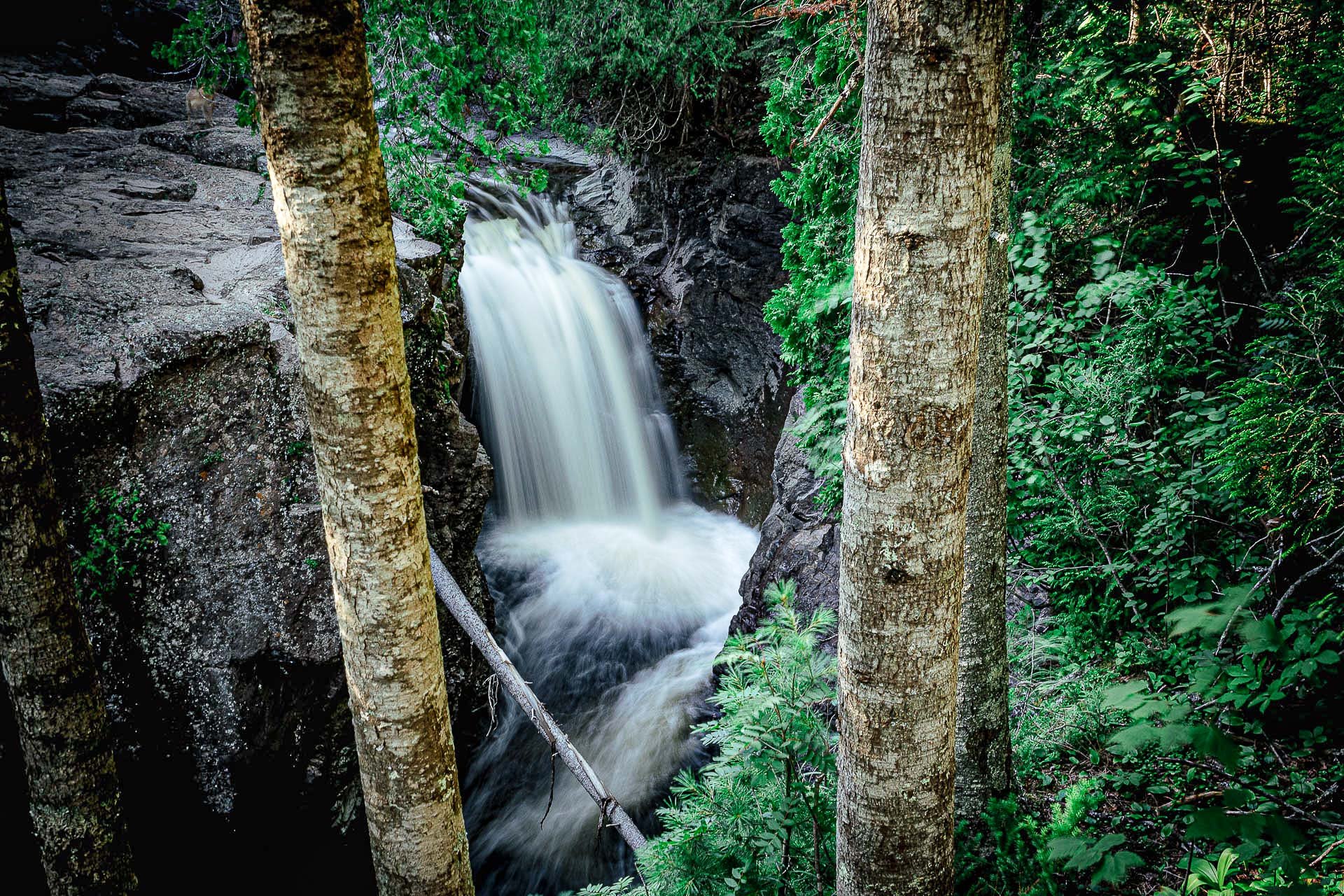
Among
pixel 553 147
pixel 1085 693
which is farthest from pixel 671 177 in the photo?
pixel 1085 693

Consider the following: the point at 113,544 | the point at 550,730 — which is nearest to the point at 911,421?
the point at 550,730

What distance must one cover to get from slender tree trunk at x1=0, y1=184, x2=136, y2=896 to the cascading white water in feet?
10.3

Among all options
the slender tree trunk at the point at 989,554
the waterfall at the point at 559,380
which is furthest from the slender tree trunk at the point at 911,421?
the waterfall at the point at 559,380

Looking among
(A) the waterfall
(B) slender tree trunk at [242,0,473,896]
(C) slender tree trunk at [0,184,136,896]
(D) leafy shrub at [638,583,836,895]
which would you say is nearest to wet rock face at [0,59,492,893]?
(C) slender tree trunk at [0,184,136,896]

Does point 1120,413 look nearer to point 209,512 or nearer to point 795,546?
point 795,546

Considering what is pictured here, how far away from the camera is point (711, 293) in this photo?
11.5 meters

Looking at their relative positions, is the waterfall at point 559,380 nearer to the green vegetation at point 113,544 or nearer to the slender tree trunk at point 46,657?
the green vegetation at point 113,544

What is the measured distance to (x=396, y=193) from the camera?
589cm

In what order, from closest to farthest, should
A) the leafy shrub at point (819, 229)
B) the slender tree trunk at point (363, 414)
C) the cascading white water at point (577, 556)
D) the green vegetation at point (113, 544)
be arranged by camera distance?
the slender tree trunk at point (363, 414) < the green vegetation at point (113, 544) < the leafy shrub at point (819, 229) < the cascading white water at point (577, 556)

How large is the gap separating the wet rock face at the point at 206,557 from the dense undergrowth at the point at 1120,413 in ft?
5.57

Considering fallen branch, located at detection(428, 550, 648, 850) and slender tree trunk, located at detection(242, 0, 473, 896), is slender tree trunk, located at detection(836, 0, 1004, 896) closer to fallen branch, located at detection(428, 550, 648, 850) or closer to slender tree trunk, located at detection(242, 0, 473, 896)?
slender tree trunk, located at detection(242, 0, 473, 896)

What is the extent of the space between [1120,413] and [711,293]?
7.80 m

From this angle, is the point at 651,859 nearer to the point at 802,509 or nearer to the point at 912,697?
the point at 912,697

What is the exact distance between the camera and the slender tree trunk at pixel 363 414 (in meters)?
2.06
